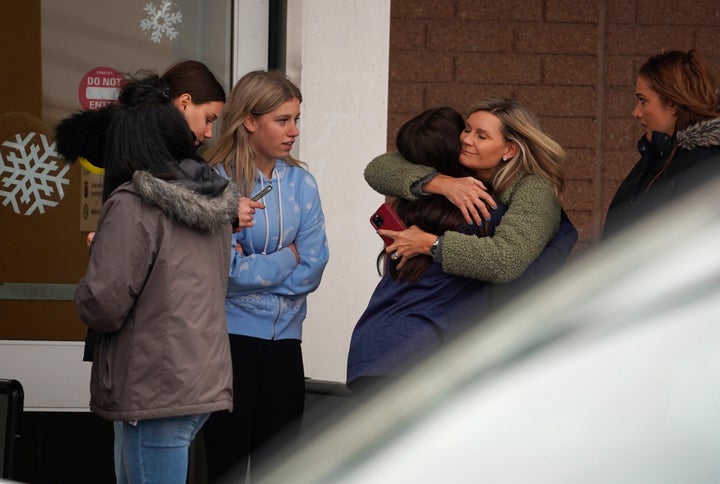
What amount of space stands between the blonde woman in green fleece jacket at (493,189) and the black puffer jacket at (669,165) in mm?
227

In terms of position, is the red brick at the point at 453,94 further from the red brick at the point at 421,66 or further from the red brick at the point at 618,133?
the red brick at the point at 618,133

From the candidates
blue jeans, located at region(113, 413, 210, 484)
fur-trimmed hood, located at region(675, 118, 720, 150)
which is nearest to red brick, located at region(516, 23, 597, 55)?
fur-trimmed hood, located at region(675, 118, 720, 150)

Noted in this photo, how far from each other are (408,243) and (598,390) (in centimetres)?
215

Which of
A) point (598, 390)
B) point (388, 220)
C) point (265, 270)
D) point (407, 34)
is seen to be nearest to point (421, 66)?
point (407, 34)

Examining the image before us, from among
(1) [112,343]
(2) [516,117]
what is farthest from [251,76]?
(1) [112,343]

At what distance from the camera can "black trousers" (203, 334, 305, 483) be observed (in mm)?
4008

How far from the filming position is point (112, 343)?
3375 mm

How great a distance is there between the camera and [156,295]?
10.9 feet

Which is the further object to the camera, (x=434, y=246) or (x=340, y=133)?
(x=340, y=133)

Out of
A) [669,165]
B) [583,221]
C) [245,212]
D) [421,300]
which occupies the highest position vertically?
[669,165]

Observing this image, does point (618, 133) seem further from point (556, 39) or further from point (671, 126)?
point (671, 126)

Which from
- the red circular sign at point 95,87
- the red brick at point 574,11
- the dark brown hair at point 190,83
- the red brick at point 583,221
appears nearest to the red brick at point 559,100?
the red brick at point 574,11

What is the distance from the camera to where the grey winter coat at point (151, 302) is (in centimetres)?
328

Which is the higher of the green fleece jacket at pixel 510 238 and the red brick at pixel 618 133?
the red brick at pixel 618 133
